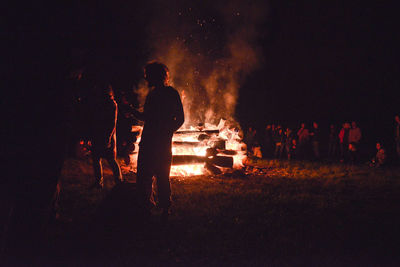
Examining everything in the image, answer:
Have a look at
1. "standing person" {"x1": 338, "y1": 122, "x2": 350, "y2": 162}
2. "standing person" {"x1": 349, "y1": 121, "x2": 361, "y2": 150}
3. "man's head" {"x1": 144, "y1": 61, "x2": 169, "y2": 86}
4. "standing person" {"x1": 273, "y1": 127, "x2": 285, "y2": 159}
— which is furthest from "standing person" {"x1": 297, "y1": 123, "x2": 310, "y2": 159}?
"man's head" {"x1": 144, "y1": 61, "x2": 169, "y2": 86}

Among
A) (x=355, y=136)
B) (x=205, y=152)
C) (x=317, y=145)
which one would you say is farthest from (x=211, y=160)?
(x=355, y=136)

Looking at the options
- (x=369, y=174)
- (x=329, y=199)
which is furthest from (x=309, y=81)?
(x=329, y=199)

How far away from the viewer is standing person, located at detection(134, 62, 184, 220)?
3.76 metres

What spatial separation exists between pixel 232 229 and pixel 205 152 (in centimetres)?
506

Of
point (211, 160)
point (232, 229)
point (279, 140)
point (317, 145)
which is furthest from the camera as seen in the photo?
point (279, 140)

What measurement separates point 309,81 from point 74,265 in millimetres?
26467

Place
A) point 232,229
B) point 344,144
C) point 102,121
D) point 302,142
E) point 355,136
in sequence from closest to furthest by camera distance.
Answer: point 232,229, point 102,121, point 355,136, point 344,144, point 302,142

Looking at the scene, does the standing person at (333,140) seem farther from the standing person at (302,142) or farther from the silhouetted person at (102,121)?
the silhouetted person at (102,121)

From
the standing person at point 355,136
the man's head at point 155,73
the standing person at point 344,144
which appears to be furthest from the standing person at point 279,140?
the man's head at point 155,73

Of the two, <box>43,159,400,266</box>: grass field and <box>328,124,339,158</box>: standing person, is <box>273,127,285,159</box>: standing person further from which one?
<box>43,159,400,266</box>: grass field

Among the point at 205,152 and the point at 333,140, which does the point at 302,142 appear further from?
the point at 205,152

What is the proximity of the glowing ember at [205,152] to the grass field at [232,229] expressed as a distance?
7.44 feet

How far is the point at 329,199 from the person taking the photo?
551 centimetres

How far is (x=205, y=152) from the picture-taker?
876 centimetres
